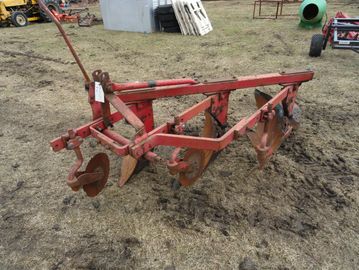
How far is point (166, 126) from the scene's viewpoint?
2.42 meters

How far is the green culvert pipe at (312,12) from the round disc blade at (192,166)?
7.74 meters

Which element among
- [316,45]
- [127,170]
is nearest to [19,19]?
[316,45]

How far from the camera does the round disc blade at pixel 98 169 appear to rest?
2.53 metres

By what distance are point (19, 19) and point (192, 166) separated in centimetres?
1225

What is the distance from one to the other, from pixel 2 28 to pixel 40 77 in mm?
7480

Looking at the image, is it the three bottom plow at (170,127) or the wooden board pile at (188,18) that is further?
the wooden board pile at (188,18)

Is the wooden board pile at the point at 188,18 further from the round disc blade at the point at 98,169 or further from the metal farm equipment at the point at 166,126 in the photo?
the round disc blade at the point at 98,169

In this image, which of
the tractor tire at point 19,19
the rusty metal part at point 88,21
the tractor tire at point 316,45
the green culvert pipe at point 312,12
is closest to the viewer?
the tractor tire at point 316,45

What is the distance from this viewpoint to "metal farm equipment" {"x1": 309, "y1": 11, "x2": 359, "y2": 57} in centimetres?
534

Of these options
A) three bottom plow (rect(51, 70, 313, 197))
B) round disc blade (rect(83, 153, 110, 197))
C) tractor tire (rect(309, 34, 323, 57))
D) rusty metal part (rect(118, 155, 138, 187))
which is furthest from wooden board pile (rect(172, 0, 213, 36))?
round disc blade (rect(83, 153, 110, 197))

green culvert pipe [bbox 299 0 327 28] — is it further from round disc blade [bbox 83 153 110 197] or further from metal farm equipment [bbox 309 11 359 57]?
round disc blade [bbox 83 153 110 197]

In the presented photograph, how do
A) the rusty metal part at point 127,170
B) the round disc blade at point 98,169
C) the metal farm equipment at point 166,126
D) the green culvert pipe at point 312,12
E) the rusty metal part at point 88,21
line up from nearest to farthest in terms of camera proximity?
the metal farm equipment at point 166,126 → the round disc blade at point 98,169 → the rusty metal part at point 127,170 → the green culvert pipe at point 312,12 → the rusty metal part at point 88,21

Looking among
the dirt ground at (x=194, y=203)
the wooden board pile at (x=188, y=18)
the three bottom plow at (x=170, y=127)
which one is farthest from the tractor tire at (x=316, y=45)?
the wooden board pile at (x=188, y=18)

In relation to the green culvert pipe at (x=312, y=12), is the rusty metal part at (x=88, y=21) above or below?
below
